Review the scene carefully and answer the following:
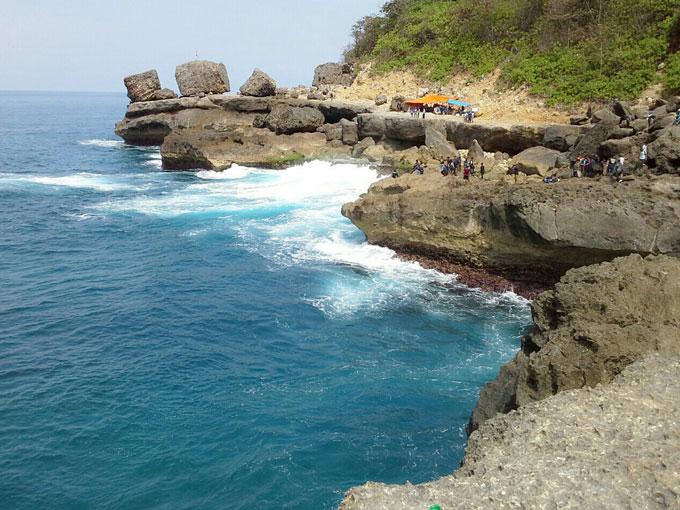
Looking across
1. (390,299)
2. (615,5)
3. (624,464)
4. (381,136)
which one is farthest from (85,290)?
(615,5)

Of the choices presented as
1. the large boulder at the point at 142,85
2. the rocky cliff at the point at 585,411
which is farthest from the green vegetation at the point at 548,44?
the rocky cliff at the point at 585,411

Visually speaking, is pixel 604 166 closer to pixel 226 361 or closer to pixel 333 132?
pixel 226 361

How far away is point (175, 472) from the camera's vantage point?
38.5ft

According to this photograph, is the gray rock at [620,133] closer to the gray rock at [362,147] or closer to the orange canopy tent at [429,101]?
the orange canopy tent at [429,101]

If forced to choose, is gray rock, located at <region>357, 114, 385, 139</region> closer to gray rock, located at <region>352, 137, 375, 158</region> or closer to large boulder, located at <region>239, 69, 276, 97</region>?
gray rock, located at <region>352, 137, 375, 158</region>

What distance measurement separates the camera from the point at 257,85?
52750mm

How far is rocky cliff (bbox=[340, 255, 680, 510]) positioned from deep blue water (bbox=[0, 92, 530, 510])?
363 centimetres

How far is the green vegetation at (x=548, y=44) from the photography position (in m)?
35.5

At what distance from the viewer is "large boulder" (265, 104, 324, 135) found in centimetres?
4788

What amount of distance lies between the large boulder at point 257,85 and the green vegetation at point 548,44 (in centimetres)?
1205

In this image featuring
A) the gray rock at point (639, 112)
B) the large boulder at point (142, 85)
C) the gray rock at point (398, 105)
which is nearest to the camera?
A: the gray rock at point (639, 112)

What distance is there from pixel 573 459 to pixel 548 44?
4263 cm

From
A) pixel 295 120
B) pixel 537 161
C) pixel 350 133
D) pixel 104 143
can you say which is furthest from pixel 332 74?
pixel 537 161

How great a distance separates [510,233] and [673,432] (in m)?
12.2
